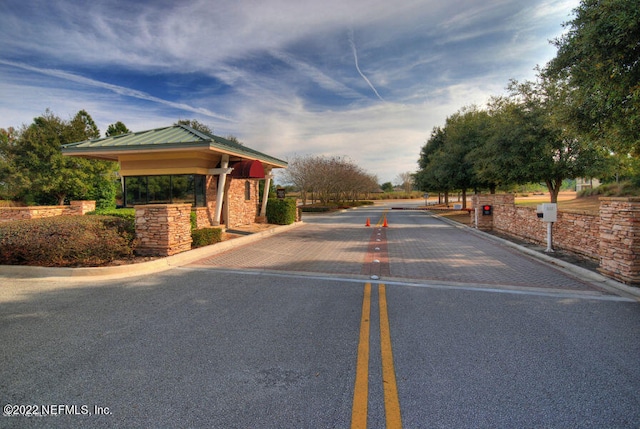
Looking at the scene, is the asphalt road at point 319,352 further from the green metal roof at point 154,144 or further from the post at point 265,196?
the post at point 265,196

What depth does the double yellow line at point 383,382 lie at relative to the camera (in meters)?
2.62

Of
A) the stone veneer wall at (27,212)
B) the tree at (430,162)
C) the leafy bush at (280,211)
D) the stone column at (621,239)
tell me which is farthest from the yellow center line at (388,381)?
the tree at (430,162)

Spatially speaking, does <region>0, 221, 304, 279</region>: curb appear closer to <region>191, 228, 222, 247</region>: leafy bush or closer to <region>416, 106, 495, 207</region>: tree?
<region>191, 228, 222, 247</region>: leafy bush

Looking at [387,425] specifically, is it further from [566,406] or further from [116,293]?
[116,293]

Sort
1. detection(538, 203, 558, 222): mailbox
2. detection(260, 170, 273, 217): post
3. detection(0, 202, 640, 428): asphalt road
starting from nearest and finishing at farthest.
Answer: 1. detection(0, 202, 640, 428): asphalt road
2. detection(538, 203, 558, 222): mailbox
3. detection(260, 170, 273, 217): post

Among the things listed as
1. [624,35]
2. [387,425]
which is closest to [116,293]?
[387,425]

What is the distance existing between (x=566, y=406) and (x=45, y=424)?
4.06 m

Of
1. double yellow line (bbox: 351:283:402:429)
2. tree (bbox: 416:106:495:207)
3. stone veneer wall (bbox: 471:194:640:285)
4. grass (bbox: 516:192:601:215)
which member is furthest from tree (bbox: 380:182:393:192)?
double yellow line (bbox: 351:283:402:429)

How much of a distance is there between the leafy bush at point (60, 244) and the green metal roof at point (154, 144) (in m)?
4.93

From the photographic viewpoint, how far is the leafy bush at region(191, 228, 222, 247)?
415 inches

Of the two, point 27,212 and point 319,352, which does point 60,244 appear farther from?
point 319,352

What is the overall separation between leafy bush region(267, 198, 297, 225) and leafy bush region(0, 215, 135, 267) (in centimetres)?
1058

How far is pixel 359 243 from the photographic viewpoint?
1296 cm

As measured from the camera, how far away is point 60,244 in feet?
26.2
